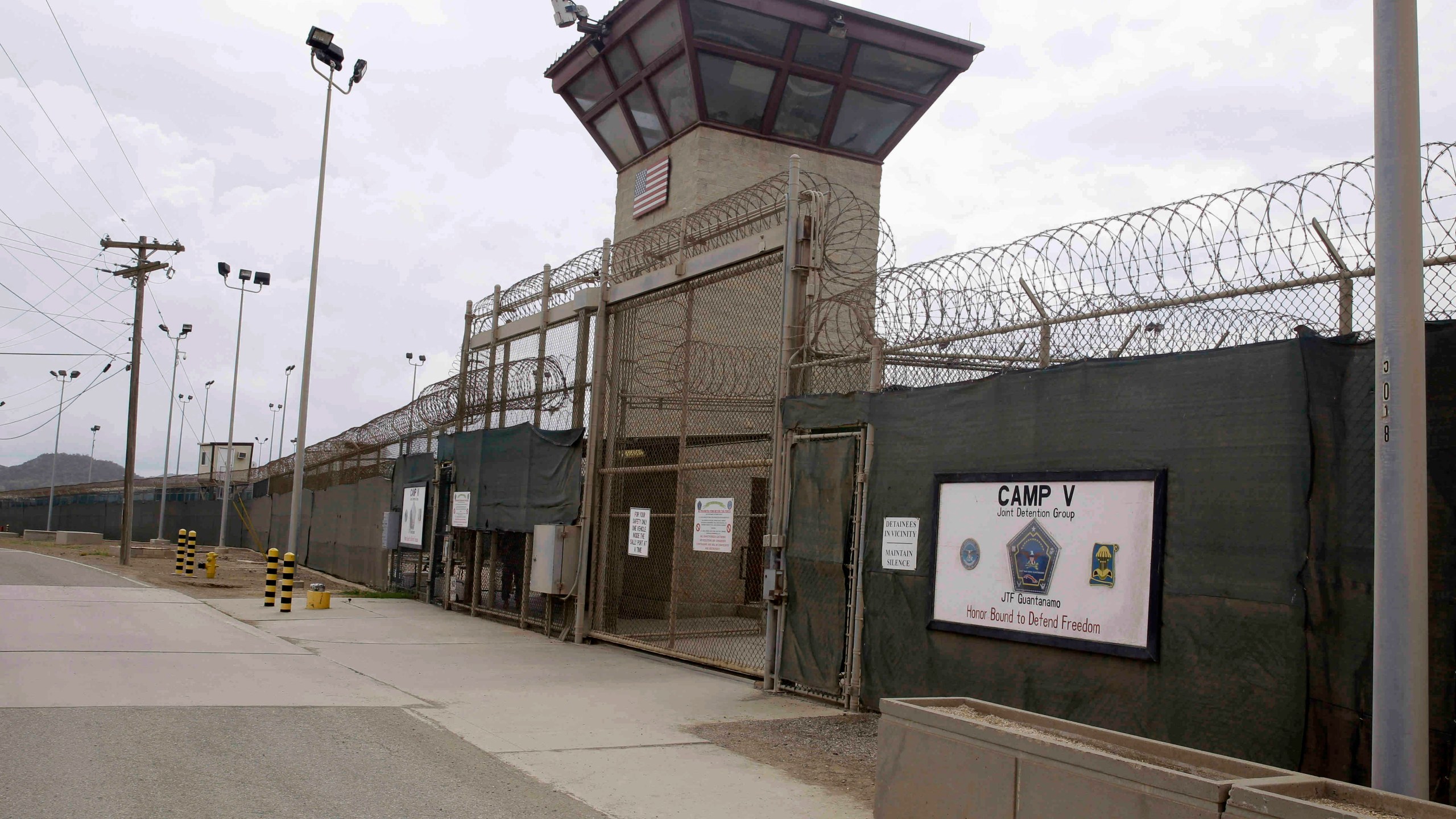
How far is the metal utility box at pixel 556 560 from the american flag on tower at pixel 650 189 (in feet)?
36.0

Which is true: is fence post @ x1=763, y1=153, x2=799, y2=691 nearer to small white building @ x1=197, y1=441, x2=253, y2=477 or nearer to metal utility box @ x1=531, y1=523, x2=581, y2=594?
metal utility box @ x1=531, y1=523, x2=581, y2=594

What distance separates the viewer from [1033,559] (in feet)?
24.6

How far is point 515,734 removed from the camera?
8.42m

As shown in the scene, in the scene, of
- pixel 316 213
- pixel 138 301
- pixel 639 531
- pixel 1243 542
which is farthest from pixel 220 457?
pixel 1243 542

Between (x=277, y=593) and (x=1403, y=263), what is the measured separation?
778 inches

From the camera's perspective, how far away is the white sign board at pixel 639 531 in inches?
535

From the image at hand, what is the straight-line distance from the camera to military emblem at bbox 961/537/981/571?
800 centimetres

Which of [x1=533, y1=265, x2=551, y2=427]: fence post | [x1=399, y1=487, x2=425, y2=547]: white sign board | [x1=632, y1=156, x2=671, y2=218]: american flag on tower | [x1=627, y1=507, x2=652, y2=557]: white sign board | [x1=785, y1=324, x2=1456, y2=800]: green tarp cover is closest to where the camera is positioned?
[x1=785, y1=324, x2=1456, y2=800]: green tarp cover

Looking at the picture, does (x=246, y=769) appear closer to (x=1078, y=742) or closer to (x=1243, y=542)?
(x=1078, y=742)

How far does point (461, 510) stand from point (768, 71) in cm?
1117

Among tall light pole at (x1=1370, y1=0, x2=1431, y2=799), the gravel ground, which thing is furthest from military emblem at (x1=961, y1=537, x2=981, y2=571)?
the gravel ground

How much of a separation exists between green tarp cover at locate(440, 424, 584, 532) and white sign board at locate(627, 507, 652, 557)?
1522mm

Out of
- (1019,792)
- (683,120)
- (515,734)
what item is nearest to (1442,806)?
(1019,792)

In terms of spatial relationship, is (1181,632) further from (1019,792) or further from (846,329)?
(846,329)
